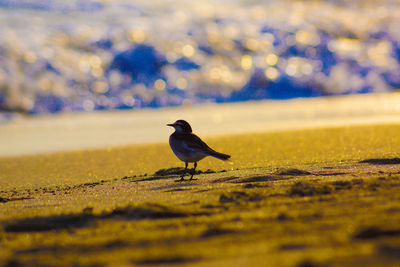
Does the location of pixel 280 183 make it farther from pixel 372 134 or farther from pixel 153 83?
pixel 153 83

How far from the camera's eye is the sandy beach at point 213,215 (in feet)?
8.67

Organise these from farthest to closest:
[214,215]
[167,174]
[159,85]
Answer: [159,85], [167,174], [214,215]

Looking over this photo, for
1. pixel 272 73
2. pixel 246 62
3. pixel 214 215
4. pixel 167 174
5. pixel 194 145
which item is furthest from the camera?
pixel 246 62

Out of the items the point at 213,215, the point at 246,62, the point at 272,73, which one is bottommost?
the point at 213,215

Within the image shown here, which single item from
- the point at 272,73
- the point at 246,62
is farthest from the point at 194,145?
the point at 246,62

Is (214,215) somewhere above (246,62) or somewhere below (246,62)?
below

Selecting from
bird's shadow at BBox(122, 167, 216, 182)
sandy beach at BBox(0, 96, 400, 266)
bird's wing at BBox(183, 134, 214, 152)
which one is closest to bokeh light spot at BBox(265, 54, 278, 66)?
sandy beach at BBox(0, 96, 400, 266)

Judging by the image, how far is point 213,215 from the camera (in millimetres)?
3670

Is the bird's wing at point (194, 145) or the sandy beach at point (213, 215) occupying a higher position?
the bird's wing at point (194, 145)

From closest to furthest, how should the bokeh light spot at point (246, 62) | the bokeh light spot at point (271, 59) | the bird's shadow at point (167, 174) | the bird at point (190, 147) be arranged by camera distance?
the bird at point (190, 147) → the bird's shadow at point (167, 174) → the bokeh light spot at point (246, 62) → the bokeh light spot at point (271, 59)

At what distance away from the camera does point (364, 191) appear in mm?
4074

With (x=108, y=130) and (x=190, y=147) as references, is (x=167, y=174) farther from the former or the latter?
(x=108, y=130)

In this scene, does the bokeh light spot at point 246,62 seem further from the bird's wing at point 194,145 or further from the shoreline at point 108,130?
the bird's wing at point 194,145

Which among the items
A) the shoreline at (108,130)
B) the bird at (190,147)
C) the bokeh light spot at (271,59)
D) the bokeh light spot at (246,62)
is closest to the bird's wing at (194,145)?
the bird at (190,147)
